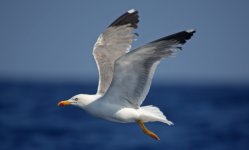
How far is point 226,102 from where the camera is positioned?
52156 millimetres

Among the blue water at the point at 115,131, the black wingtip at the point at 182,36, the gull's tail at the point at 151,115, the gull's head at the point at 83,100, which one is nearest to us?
the black wingtip at the point at 182,36

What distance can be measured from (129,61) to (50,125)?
73.2 ft

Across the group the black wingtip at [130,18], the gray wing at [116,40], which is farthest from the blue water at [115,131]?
the black wingtip at [130,18]

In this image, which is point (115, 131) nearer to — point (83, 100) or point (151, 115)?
point (83, 100)

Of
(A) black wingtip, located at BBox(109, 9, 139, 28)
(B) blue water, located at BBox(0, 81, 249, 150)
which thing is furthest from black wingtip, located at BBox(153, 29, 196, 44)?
(B) blue water, located at BBox(0, 81, 249, 150)

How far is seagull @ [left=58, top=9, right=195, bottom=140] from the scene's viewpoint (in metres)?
12.0

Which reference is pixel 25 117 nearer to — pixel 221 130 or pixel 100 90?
pixel 221 130

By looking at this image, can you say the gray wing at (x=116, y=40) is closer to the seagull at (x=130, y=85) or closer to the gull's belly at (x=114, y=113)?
the seagull at (x=130, y=85)

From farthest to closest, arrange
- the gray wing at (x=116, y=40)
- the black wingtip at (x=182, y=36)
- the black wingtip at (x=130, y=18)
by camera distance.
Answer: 1. the black wingtip at (x=130, y=18)
2. the gray wing at (x=116, y=40)
3. the black wingtip at (x=182, y=36)

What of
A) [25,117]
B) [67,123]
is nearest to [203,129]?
[67,123]

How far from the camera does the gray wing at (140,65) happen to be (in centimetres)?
1194

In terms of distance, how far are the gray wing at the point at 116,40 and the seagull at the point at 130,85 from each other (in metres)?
0.03

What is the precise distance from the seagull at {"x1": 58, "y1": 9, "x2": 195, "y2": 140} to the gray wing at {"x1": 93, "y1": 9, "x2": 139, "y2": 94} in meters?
0.03

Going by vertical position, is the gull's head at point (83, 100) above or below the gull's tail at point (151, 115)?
above
